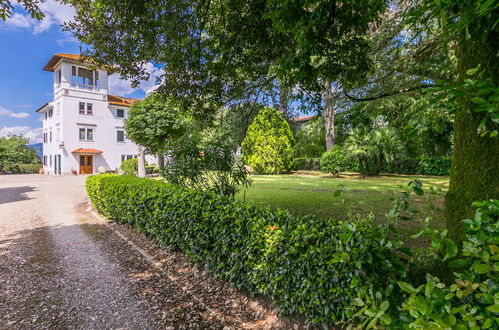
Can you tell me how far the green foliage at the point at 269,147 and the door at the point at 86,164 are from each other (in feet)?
61.9

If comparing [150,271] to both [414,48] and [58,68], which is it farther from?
[58,68]

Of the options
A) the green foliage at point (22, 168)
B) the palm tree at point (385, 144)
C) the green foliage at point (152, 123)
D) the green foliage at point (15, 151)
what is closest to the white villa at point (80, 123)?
the green foliage at point (22, 168)

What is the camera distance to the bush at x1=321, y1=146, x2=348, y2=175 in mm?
16719

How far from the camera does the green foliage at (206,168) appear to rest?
5870 mm

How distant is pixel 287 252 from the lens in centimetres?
263

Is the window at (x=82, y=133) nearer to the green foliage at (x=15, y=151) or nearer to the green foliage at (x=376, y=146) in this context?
the green foliage at (x=15, y=151)

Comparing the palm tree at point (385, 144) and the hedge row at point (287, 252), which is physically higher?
the palm tree at point (385, 144)

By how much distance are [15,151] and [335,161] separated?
37.5 m

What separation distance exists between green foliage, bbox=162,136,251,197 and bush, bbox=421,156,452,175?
1553 cm

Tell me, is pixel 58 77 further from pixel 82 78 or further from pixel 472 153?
pixel 472 153

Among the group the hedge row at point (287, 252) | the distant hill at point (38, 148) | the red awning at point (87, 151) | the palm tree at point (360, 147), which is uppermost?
the distant hill at point (38, 148)

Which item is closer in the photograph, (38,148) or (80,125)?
(80,125)

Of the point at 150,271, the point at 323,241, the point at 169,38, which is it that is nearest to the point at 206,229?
the point at 150,271

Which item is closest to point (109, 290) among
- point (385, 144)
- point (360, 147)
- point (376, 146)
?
point (360, 147)
